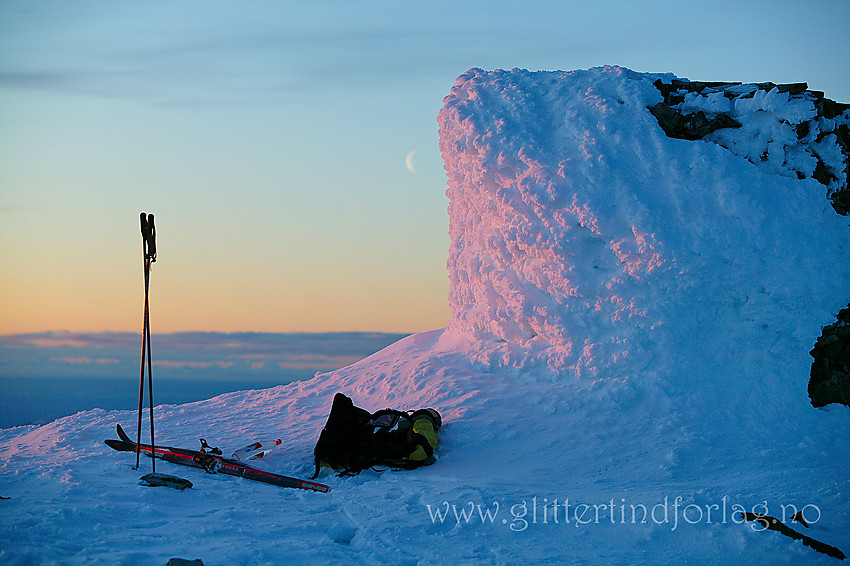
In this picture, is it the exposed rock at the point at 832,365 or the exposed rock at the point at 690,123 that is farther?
the exposed rock at the point at 690,123

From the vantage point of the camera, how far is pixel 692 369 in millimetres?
9719

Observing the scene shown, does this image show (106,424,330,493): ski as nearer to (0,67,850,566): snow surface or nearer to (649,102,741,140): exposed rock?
(0,67,850,566): snow surface

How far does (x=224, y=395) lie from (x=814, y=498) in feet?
33.1

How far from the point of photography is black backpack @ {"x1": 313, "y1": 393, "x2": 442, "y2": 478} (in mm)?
8414

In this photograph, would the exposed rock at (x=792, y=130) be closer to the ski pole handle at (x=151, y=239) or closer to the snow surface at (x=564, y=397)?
the snow surface at (x=564, y=397)

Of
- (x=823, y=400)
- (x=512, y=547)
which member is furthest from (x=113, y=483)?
(x=823, y=400)

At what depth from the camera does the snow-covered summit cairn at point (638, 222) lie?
9945 millimetres

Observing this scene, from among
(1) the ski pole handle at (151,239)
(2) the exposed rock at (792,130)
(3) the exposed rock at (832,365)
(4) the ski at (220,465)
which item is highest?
(2) the exposed rock at (792,130)

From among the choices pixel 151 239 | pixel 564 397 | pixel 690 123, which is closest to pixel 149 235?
pixel 151 239

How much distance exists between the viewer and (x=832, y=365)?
989 centimetres

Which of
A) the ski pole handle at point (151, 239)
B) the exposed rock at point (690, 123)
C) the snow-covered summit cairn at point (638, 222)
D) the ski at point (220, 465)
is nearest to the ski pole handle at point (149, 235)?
the ski pole handle at point (151, 239)

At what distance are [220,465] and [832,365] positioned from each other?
28.1 feet

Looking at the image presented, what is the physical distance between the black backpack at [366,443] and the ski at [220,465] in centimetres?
55

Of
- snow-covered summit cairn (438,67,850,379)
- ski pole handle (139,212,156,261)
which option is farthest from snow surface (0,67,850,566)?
ski pole handle (139,212,156,261)
